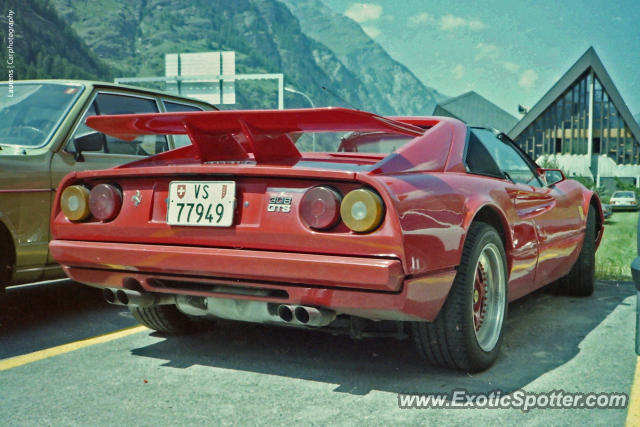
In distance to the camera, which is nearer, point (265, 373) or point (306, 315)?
point (306, 315)

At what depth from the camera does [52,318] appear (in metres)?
4.55

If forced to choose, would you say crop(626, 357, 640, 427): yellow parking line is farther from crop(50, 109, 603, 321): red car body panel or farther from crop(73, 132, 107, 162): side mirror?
crop(73, 132, 107, 162): side mirror

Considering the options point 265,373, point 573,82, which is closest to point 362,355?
point 265,373

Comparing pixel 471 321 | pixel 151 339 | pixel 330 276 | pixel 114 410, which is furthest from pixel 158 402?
pixel 471 321

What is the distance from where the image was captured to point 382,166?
2.86 meters

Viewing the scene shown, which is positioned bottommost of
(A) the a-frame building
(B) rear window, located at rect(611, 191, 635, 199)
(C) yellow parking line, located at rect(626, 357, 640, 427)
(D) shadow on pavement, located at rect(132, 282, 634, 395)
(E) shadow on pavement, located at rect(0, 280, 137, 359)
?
(B) rear window, located at rect(611, 191, 635, 199)

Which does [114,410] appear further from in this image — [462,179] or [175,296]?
[462,179]

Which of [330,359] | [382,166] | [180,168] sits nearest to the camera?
[382,166]

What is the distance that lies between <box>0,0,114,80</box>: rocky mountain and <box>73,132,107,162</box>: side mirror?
7211 centimetres

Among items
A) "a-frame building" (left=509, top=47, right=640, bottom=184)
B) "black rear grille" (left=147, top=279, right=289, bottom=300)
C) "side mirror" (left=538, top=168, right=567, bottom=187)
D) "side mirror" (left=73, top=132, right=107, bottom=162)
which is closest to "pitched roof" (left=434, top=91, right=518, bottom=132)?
"a-frame building" (left=509, top=47, right=640, bottom=184)

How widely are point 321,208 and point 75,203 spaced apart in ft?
4.38

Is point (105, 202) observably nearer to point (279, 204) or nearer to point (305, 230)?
point (279, 204)

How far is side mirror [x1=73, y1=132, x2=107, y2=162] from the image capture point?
14.9 ft

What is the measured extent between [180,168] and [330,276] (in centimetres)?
91
